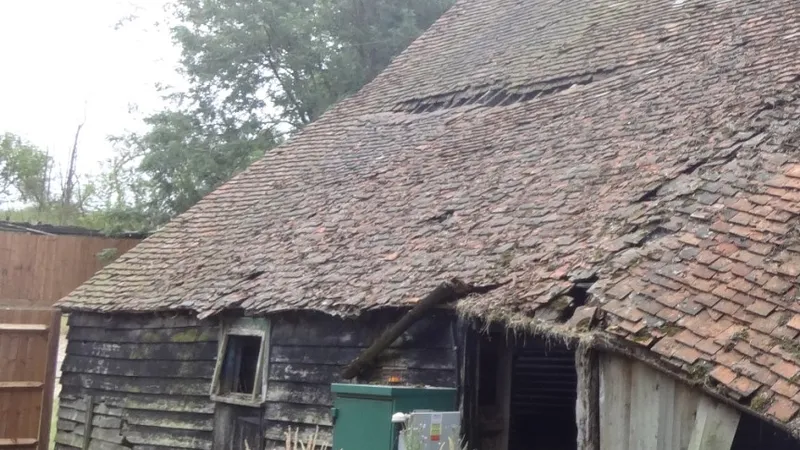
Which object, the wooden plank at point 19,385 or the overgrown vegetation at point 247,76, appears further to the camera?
the overgrown vegetation at point 247,76

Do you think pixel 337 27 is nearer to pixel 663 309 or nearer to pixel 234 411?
pixel 234 411

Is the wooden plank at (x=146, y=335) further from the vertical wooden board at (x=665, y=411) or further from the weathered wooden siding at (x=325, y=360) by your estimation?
the vertical wooden board at (x=665, y=411)

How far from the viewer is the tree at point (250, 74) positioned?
21.2 meters

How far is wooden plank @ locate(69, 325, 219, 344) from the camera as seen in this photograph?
37.0 feet

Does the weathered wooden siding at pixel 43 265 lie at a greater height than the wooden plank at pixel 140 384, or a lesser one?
greater

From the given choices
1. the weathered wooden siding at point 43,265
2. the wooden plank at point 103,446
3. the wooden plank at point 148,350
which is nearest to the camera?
the wooden plank at point 148,350

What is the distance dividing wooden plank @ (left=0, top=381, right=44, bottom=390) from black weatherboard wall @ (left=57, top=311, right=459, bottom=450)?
0.96 meters

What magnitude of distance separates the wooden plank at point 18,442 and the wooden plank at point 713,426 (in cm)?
896

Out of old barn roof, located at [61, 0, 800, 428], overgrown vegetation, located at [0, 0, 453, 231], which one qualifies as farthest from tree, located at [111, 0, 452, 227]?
old barn roof, located at [61, 0, 800, 428]

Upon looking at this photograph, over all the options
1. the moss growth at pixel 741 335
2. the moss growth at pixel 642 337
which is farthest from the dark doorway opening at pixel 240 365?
the moss growth at pixel 741 335

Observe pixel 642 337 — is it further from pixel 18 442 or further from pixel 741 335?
pixel 18 442

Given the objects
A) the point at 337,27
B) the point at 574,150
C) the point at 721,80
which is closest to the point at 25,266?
the point at 337,27

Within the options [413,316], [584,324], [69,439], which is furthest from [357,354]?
[69,439]

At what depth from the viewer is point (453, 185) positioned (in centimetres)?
1046
